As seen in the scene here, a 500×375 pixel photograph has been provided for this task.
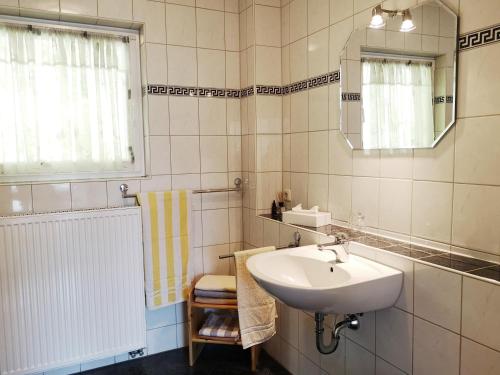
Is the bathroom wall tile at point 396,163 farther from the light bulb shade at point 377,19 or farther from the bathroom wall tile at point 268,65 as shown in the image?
the bathroom wall tile at point 268,65

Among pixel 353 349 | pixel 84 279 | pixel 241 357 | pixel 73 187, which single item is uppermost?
pixel 73 187

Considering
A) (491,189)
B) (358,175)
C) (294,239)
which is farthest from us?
(294,239)

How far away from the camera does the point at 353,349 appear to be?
182 cm

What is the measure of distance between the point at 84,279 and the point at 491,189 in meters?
2.04

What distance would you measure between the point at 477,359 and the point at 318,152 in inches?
50.6

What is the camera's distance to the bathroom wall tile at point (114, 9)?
2271 millimetres

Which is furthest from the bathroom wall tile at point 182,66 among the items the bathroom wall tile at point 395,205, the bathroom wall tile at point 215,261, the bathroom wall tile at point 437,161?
the bathroom wall tile at point 437,161

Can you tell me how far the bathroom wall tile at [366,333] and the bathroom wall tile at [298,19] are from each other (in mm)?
1598

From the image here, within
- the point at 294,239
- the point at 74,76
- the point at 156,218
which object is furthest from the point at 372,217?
the point at 74,76

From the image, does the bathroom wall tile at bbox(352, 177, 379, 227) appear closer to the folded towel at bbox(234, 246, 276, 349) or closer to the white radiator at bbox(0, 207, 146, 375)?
the folded towel at bbox(234, 246, 276, 349)

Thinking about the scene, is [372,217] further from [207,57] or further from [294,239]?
[207,57]

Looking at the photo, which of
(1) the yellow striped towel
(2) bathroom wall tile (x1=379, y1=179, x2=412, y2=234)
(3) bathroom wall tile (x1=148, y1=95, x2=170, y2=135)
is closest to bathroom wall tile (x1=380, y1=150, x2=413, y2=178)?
(2) bathroom wall tile (x1=379, y1=179, x2=412, y2=234)

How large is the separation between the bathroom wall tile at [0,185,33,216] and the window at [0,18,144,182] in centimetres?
9

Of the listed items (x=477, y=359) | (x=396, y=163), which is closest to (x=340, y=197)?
(x=396, y=163)
